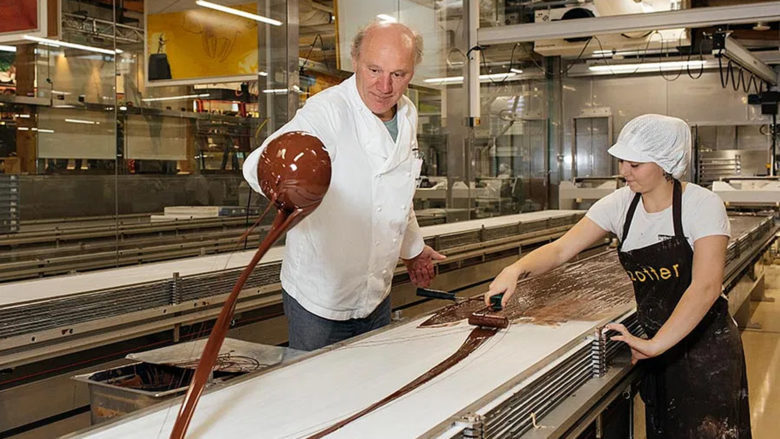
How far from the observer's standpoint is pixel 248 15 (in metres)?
5.36

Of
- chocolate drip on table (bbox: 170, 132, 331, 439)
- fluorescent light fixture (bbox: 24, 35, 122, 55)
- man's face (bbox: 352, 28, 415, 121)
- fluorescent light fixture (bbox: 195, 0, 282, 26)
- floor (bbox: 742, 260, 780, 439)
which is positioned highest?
fluorescent light fixture (bbox: 195, 0, 282, 26)

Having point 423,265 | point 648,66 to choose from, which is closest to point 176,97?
point 423,265

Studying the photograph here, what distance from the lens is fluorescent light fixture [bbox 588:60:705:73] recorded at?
10953 mm

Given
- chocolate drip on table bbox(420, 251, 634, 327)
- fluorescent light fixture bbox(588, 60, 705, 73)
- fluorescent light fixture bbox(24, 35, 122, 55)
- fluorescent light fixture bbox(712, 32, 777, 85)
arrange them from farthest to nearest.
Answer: fluorescent light fixture bbox(588, 60, 705, 73) < fluorescent light fixture bbox(712, 32, 777, 85) < fluorescent light fixture bbox(24, 35, 122, 55) < chocolate drip on table bbox(420, 251, 634, 327)

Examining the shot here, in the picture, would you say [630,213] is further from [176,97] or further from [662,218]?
[176,97]

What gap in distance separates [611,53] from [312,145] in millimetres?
10594

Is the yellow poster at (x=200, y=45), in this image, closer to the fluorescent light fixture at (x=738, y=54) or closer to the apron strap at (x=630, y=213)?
the apron strap at (x=630, y=213)

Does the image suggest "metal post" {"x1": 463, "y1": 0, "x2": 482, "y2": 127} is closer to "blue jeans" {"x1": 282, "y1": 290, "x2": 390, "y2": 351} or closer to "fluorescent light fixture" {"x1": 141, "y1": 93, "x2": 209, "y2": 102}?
"fluorescent light fixture" {"x1": 141, "y1": 93, "x2": 209, "y2": 102}

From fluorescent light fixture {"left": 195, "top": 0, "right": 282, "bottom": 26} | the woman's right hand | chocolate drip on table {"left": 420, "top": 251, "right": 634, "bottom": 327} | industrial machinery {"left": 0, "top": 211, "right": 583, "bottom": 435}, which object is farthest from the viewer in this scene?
fluorescent light fixture {"left": 195, "top": 0, "right": 282, "bottom": 26}

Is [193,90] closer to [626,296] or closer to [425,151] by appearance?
[425,151]

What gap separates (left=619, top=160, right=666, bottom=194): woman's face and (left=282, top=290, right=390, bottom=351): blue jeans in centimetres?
93

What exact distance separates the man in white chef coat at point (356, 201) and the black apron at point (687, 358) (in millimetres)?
767

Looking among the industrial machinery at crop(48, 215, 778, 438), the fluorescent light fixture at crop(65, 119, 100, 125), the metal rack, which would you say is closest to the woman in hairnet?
the industrial machinery at crop(48, 215, 778, 438)

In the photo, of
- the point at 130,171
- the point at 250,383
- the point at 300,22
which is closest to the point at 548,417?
the point at 250,383
